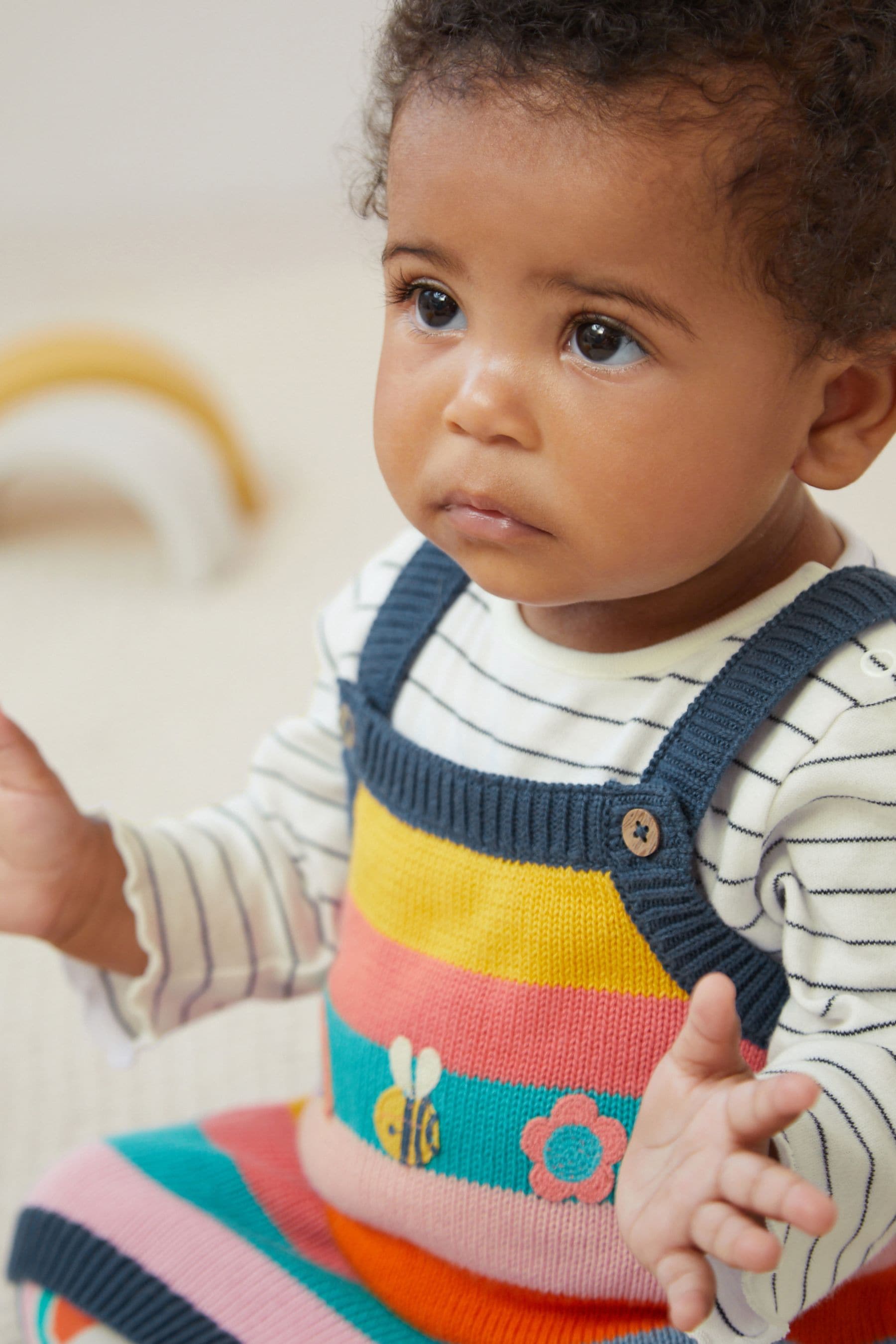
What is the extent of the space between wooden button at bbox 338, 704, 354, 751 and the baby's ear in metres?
0.25

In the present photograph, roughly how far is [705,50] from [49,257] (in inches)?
101

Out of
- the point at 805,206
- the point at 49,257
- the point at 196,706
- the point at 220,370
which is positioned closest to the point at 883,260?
the point at 805,206

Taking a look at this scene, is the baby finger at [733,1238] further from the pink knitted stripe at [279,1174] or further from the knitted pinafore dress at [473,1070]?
the pink knitted stripe at [279,1174]

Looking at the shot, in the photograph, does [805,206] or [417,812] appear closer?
[805,206]

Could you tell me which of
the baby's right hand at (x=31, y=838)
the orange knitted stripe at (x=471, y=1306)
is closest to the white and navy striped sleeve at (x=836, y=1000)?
the orange knitted stripe at (x=471, y=1306)

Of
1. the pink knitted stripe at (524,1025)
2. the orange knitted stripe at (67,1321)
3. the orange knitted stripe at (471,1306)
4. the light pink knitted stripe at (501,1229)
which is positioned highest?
the pink knitted stripe at (524,1025)

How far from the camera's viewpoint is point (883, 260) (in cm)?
55

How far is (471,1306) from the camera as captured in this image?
656mm

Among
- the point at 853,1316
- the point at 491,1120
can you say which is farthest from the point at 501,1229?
the point at 853,1316

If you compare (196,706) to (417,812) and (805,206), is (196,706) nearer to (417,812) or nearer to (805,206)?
(417,812)

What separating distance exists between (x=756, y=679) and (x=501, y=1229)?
257 mm

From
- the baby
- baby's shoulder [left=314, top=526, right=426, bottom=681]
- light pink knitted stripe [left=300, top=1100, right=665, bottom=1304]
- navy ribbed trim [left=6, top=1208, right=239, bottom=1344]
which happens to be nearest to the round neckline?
the baby

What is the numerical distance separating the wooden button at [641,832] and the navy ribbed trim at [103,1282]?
28 cm

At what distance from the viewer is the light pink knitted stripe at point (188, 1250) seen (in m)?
0.65
